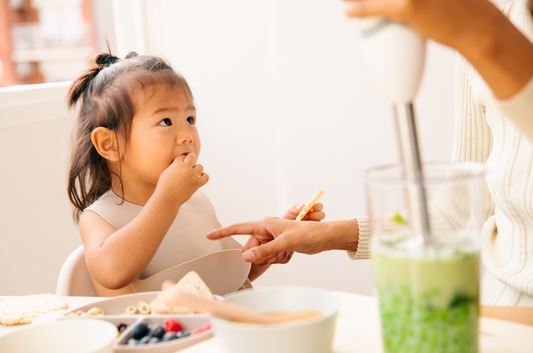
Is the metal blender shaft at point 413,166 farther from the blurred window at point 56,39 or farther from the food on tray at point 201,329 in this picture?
the blurred window at point 56,39

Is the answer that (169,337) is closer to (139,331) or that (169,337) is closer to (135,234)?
(139,331)

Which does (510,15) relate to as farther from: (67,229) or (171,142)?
(67,229)

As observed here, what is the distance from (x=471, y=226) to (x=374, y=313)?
0.74 feet

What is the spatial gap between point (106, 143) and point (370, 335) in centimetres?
85

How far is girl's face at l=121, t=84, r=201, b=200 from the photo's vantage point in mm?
1160

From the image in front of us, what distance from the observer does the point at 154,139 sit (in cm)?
116

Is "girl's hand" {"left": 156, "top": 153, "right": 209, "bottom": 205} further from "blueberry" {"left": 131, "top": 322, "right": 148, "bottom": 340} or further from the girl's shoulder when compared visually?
the girl's shoulder

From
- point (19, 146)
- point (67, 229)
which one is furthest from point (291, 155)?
point (19, 146)

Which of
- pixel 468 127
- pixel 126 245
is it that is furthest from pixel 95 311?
pixel 468 127

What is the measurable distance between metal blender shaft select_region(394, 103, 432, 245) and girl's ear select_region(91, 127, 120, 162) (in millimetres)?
904

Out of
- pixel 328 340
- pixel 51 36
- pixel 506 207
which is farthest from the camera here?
pixel 51 36

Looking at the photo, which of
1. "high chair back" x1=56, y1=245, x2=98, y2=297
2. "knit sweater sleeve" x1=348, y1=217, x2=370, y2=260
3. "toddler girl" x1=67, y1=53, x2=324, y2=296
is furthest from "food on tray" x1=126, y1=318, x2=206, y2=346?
"knit sweater sleeve" x1=348, y1=217, x2=370, y2=260

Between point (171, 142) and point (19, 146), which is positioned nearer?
point (171, 142)

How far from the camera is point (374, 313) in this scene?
615 mm
